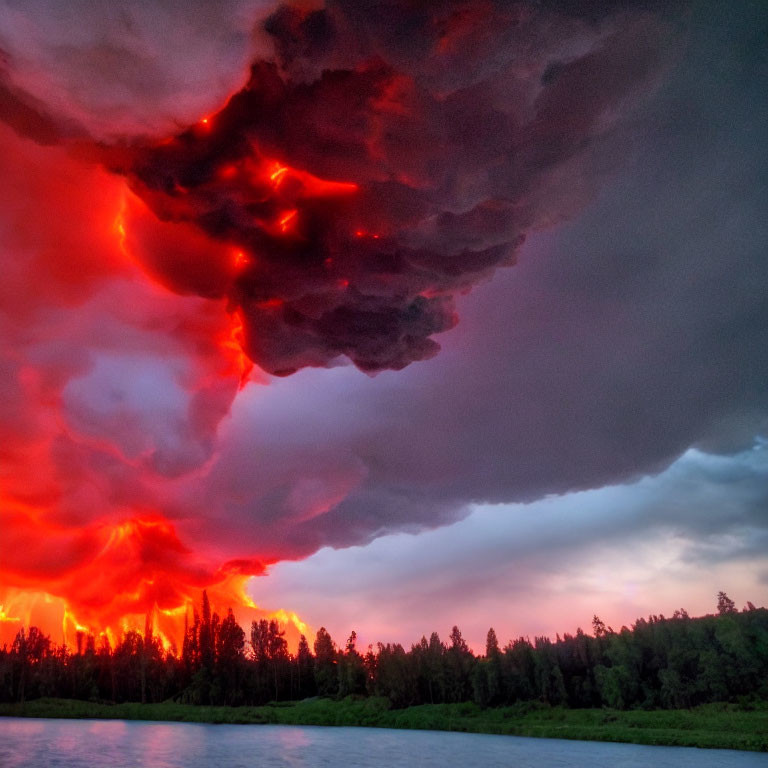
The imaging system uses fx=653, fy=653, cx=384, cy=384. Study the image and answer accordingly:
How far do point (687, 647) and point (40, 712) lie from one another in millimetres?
111879

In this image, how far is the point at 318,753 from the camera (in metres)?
54.7

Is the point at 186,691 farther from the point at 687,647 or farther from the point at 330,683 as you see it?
the point at 687,647

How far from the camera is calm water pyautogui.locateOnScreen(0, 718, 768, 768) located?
149 feet

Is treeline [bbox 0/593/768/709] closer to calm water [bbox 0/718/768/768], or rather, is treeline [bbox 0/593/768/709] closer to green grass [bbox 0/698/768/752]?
green grass [bbox 0/698/768/752]

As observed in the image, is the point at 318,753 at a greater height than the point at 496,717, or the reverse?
the point at 318,753

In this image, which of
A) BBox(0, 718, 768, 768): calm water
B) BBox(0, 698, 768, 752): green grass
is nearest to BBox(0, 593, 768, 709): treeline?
BBox(0, 698, 768, 752): green grass

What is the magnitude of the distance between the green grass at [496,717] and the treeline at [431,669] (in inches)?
189

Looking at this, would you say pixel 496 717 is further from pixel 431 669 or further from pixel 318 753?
pixel 318 753

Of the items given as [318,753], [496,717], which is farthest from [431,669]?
[318,753]

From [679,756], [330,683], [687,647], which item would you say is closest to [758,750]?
[679,756]

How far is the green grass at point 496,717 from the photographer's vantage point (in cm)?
7394

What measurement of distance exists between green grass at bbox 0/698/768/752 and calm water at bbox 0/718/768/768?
262 inches

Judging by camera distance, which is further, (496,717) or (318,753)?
(496,717)

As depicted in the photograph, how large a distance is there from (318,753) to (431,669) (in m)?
70.3
